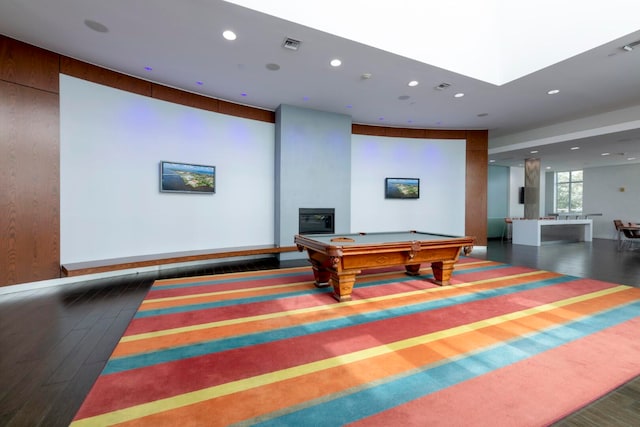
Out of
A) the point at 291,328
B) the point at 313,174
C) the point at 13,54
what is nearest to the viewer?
the point at 291,328

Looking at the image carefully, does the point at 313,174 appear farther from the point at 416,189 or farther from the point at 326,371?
the point at 326,371

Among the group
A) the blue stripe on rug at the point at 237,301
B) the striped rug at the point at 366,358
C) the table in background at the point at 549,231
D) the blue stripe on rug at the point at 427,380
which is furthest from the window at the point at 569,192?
the blue stripe on rug at the point at 237,301

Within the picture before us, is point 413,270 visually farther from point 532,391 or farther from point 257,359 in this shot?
point 257,359

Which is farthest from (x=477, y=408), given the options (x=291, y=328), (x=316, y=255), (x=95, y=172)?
(x=95, y=172)

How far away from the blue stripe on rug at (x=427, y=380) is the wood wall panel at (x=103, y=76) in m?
5.36

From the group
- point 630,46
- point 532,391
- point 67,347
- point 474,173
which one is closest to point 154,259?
point 67,347

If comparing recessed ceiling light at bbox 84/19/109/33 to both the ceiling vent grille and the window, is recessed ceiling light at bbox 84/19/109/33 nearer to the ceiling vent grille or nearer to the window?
the ceiling vent grille

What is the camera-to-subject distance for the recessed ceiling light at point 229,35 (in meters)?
3.34

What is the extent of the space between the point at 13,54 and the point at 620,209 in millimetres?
18180

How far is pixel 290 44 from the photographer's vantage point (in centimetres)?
357

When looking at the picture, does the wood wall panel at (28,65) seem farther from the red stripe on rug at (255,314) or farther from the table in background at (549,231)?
the table in background at (549,231)

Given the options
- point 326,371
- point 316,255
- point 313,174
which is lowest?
point 326,371

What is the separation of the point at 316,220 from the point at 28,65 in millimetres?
5138

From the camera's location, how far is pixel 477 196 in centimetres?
777
